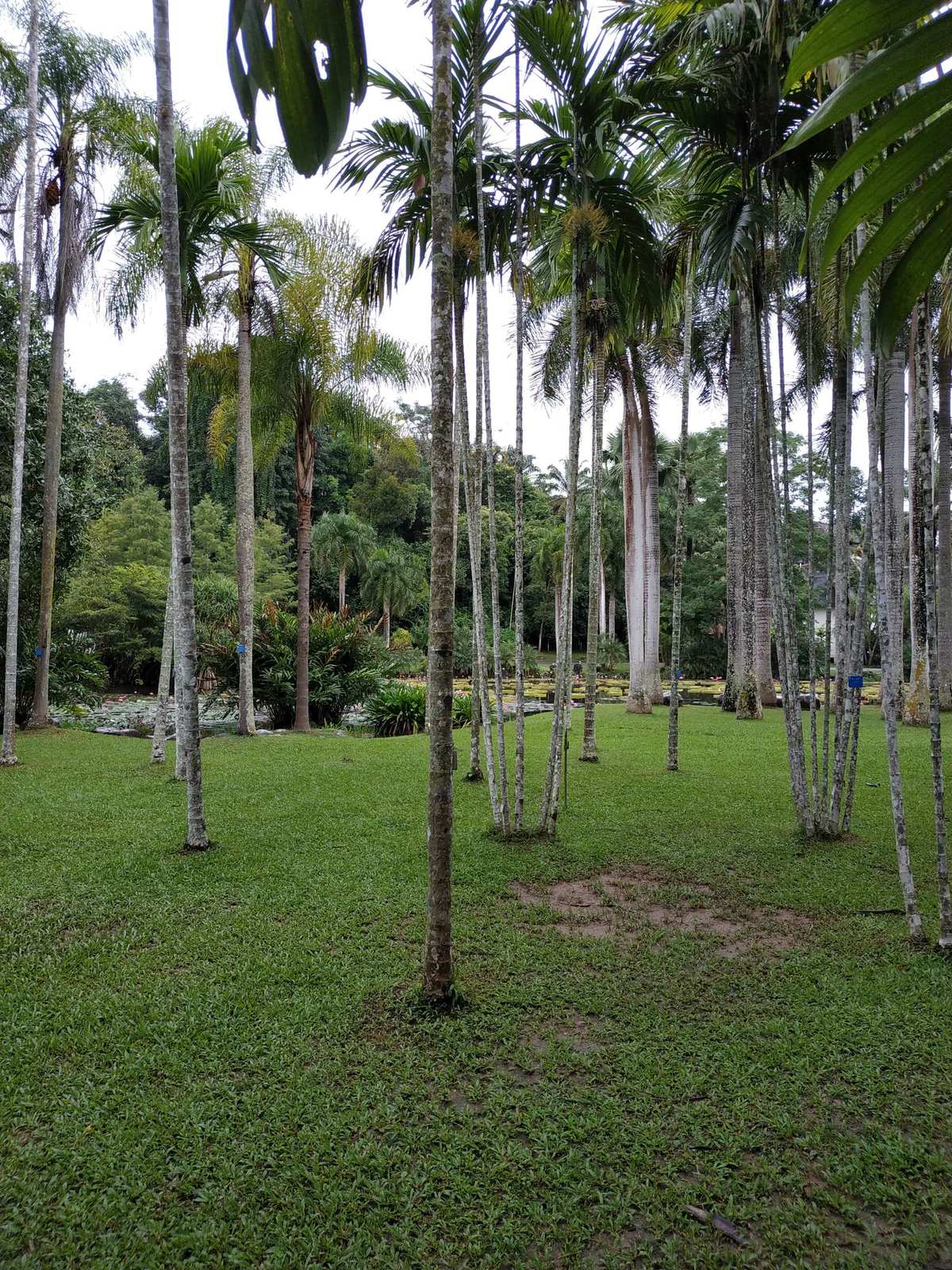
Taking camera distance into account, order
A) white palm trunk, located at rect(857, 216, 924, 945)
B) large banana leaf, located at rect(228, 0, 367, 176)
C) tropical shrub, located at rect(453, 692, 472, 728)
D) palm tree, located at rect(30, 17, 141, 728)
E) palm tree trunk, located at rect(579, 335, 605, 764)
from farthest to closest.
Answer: tropical shrub, located at rect(453, 692, 472, 728) < palm tree, located at rect(30, 17, 141, 728) < palm tree trunk, located at rect(579, 335, 605, 764) < white palm trunk, located at rect(857, 216, 924, 945) < large banana leaf, located at rect(228, 0, 367, 176)

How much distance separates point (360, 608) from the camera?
35.0m

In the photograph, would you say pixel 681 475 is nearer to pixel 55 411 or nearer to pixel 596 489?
pixel 596 489

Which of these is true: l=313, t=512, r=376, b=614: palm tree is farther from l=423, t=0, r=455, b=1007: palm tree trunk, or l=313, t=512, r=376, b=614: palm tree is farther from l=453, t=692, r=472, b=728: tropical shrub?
l=423, t=0, r=455, b=1007: palm tree trunk

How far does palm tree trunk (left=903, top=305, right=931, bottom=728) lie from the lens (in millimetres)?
3574

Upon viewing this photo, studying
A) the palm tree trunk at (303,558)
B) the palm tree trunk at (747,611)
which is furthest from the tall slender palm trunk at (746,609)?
the palm tree trunk at (303,558)

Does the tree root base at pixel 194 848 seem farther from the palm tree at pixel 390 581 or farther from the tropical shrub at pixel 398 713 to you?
the palm tree at pixel 390 581

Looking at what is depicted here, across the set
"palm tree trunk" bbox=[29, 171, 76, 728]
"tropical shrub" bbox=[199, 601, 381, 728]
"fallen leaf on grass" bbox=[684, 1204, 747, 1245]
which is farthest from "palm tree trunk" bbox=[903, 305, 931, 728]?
"palm tree trunk" bbox=[29, 171, 76, 728]

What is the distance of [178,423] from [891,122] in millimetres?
4979

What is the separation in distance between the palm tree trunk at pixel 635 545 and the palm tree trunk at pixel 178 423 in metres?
10.3

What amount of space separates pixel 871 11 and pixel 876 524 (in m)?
3.60

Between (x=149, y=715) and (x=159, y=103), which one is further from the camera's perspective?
(x=149, y=715)

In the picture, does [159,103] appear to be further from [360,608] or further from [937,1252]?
[360,608]

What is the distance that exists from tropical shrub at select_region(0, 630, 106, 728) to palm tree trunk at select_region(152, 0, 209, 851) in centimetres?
812

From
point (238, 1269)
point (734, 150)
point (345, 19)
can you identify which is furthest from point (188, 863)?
point (734, 150)
